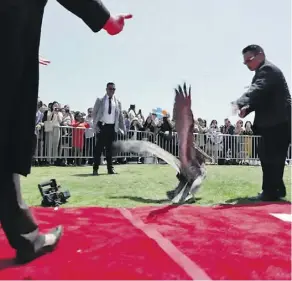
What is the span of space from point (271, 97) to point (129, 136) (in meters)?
8.50

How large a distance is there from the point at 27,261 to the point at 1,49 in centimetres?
96

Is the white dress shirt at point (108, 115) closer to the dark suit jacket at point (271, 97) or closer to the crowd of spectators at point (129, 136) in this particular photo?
the crowd of spectators at point (129, 136)

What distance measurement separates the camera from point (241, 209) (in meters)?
3.68

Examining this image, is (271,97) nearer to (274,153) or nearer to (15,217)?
(274,153)

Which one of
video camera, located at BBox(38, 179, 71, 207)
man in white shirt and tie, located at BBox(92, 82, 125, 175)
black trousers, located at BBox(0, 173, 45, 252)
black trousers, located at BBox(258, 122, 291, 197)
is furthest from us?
man in white shirt and tie, located at BBox(92, 82, 125, 175)

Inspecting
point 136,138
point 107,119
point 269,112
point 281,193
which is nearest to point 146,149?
point 269,112

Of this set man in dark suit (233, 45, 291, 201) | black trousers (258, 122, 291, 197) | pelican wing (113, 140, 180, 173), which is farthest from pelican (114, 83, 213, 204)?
black trousers (258, 122, 291, 197)

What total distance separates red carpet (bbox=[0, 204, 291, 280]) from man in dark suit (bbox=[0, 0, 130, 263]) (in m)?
0.14

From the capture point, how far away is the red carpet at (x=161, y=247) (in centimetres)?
185

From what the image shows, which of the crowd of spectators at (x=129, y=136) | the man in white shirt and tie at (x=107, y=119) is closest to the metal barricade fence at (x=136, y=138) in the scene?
the crowd of spectators at (x=129, y=136)

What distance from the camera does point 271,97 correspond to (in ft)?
15.4

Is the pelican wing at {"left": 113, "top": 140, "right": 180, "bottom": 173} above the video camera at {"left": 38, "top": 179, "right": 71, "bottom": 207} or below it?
above

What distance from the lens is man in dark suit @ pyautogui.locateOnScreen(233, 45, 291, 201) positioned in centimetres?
460

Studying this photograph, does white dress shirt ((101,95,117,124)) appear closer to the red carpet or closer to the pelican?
the pelican
